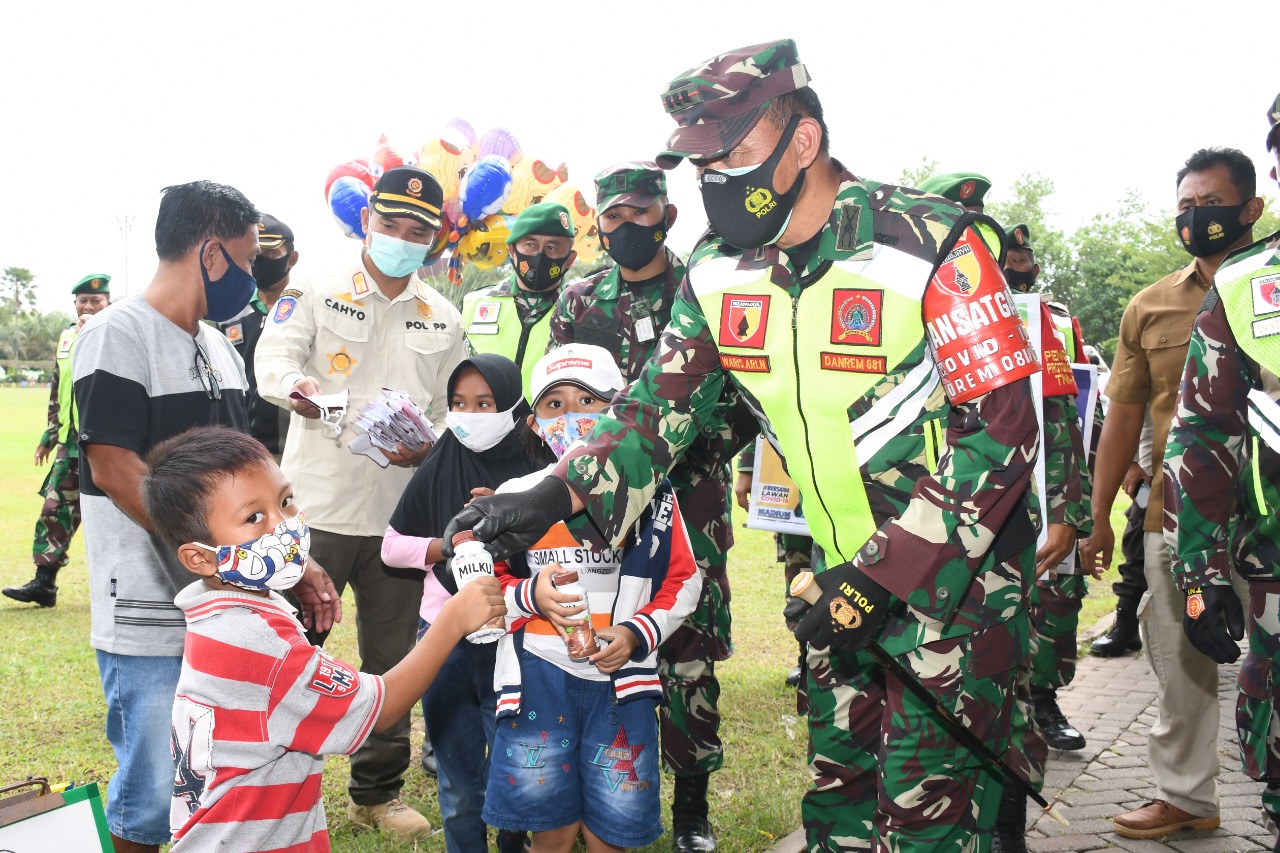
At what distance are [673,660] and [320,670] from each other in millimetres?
2117

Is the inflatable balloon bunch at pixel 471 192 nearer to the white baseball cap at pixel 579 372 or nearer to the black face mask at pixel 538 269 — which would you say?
the black face mask at pixel 538 269

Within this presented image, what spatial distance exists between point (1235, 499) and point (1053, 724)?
2594mm

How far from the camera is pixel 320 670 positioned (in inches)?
97.0

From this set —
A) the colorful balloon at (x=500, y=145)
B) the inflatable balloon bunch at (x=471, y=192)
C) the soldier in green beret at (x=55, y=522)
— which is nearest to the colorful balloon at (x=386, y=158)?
the inflatable balloon bunch at (x=471, y=192)

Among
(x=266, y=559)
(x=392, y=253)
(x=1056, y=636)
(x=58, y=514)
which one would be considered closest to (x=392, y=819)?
(x=266, y=559)

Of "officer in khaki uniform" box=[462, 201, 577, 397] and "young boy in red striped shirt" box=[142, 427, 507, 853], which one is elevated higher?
"officer in khaki uniform" box=[462, 201, 577, 397]

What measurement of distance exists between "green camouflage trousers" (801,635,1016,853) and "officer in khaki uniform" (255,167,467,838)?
2223mm

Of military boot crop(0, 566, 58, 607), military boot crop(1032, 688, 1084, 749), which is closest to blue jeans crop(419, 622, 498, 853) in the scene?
military boot crop(1032, 688, 1084, 749)

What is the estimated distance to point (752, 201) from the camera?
275 centimetres

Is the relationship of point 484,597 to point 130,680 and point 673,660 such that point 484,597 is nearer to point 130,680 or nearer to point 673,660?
point 130,680

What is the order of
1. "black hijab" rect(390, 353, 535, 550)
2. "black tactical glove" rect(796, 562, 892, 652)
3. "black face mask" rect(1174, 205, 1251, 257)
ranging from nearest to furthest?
"black tactical glove" rect(796, 562, 892, 652) < "black hijab" rect(390, 353, 535, 550) < "black face mask" rect(1174, 205, 1251, 257)

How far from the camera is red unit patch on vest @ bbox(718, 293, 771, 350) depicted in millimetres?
2785

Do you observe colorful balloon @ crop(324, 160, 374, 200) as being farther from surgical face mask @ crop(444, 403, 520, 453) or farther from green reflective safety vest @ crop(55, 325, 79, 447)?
surgical face mask @ crop(444, 403, 520, 453)

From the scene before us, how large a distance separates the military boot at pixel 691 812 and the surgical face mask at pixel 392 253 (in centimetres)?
262
